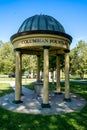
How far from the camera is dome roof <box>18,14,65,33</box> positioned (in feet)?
45.9

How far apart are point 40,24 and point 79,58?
4020 centimetres

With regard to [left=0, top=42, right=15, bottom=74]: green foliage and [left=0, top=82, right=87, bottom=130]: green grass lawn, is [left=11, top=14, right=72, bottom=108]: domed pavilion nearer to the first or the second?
[left=0, top=82, right=87, bottom=130]: green grass lawn

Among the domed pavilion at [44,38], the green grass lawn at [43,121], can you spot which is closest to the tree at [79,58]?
the domed pavilion at [44,38]

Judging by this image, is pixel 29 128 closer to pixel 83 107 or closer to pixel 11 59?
pixel 83 107

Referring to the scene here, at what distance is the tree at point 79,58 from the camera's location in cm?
5216

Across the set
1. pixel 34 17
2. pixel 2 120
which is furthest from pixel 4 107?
pixel 34 17

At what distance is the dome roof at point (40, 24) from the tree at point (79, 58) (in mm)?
37644

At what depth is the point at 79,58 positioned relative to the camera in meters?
53.2

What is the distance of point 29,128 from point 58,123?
4.87 ft

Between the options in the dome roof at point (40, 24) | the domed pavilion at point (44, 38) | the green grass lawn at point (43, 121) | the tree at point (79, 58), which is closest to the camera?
the green grass lawn at point (43, 121)

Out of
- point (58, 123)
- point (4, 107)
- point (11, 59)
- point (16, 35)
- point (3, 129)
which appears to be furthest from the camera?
point (11, 59)

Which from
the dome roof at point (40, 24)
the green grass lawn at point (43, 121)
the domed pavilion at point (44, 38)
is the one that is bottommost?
the green grass lawn at point (43, 121)

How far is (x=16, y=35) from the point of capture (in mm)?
14195

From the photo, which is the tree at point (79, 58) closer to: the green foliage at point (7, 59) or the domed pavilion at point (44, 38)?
the green foliage at point (7, 59)
